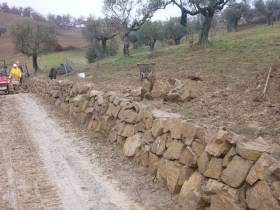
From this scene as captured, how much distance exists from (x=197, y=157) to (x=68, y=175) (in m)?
2.64

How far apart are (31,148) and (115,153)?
1929 mm

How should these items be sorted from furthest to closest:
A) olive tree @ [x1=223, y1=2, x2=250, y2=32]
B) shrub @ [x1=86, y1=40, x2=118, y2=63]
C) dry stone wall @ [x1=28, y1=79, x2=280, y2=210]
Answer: olive tree @ [x1=223, y1=2, x2=250, y2=32] → shrub @ [x1=86, y1=40, x2=118, y2=63] → dry stone wall @ [x1=28, y1=79, x2=280, y2=210]

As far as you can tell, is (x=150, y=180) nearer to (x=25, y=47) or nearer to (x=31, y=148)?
(x=31, y=148)

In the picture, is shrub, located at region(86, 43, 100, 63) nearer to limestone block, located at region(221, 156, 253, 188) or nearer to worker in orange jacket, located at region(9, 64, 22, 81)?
worker in orange jacket, located at region(9, 64, 22, 81)

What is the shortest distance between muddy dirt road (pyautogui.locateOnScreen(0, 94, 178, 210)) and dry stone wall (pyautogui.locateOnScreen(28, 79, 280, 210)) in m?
0.31

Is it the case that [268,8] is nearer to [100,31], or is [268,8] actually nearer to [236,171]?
[100,31]

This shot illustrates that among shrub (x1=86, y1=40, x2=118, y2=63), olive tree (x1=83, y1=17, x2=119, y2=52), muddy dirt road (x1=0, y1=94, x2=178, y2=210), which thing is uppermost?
olive tree (x1=83, y1=17, x2=119, y2=52)

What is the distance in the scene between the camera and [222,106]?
895 cm

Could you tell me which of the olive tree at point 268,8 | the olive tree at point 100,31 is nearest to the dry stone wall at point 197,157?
the olive tree at point 100,31

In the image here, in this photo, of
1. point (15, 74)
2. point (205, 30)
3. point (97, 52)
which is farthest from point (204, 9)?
point (97, 52)

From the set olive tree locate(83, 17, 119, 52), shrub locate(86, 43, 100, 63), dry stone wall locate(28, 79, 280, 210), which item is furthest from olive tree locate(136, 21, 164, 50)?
dry stone wall locate(28, 79, 280, 210)

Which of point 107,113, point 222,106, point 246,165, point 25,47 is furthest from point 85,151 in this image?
point 25,47

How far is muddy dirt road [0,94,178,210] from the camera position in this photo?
685 cm

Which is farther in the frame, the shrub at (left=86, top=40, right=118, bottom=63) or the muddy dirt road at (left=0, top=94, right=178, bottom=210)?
the shrub at (left=86, top=40, right=118, bottom=63)
